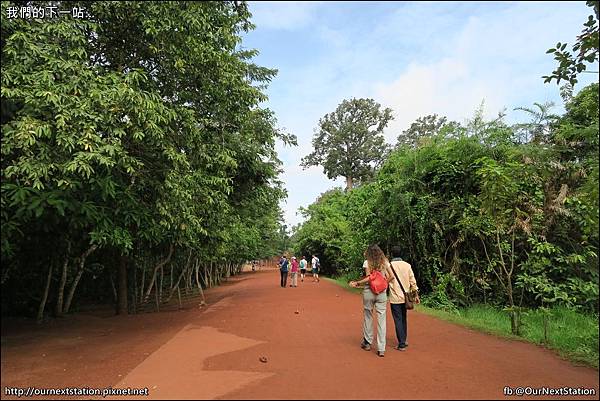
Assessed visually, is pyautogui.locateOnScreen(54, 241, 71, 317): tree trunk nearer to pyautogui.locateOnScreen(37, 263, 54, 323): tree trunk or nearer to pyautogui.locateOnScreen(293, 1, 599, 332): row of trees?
pyautogui.locateOnScreen(37, 263, 54, 323): tree trunk

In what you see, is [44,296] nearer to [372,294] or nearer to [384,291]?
[372,294]

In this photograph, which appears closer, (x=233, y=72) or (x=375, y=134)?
(x=233, y=72)

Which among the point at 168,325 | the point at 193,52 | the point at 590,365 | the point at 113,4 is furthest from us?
the point at 168,325

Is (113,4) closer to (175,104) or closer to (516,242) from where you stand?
(175,104)

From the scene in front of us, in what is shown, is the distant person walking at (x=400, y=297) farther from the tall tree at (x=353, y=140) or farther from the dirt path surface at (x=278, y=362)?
the tall tree at (x=353, y=140)

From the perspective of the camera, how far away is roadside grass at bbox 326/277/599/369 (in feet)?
21.6

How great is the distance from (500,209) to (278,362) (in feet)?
18.3

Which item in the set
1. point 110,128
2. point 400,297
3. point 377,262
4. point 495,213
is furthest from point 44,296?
point 495,213

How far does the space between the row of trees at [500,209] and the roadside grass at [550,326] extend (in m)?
0.37

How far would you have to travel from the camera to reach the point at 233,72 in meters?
10.0

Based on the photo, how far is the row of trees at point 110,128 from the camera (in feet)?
19.9

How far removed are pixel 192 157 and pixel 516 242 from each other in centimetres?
874

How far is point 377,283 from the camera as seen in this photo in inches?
272

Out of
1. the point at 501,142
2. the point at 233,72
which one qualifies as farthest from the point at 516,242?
the point at 233,72
